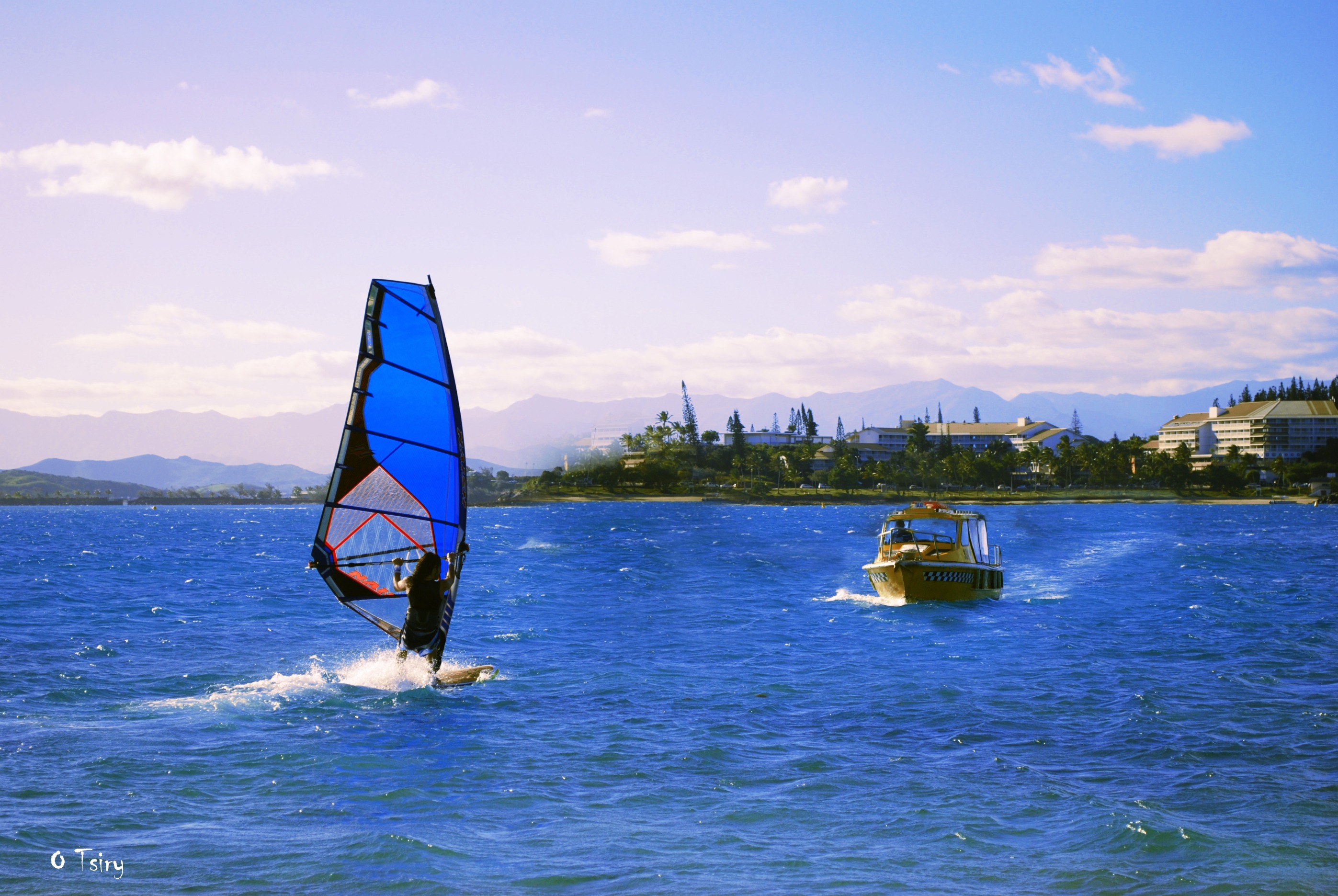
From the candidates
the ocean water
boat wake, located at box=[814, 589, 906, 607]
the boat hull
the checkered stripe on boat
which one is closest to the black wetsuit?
the ocean water

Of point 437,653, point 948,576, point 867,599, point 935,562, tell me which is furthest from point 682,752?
point 867,599

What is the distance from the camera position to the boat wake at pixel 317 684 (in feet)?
60.0

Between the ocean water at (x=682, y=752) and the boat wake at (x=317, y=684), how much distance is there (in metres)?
0.09

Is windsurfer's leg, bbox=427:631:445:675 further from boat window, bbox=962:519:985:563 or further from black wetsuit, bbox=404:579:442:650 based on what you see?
boat window, bbox=962:519:985:563

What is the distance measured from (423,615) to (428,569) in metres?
0.88

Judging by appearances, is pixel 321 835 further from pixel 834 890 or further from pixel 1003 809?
pixel 1003 809

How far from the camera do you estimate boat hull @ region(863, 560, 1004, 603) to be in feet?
111

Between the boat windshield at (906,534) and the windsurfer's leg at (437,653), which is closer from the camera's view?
the windsurfer's leg at (437,653)

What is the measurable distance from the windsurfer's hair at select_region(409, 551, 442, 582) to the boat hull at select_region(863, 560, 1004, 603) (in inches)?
757

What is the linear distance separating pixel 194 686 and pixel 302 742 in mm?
5975
